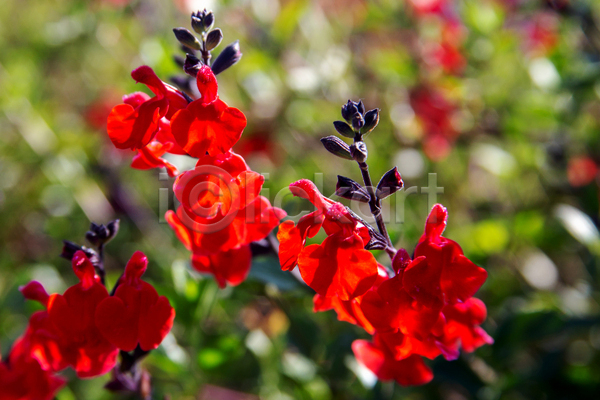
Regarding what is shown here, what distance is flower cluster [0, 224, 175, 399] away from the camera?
0.67 m

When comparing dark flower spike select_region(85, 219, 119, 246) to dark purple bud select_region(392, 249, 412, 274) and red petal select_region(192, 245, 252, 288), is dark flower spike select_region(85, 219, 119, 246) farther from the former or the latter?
dark purple bud select_region(392, 249, 412, 274)

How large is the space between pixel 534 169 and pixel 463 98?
41 cm

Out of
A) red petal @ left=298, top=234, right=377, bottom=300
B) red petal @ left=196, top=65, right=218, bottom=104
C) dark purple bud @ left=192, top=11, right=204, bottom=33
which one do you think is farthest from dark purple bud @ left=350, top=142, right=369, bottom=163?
dark purple bud @ left=192, top=11, right=204, bottom=33

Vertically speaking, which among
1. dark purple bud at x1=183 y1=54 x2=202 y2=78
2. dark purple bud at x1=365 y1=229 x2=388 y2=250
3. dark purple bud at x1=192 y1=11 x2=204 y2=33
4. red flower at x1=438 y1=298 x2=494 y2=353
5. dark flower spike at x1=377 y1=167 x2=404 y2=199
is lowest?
red flower at x1=438 y1=298 x2=494 y2=353

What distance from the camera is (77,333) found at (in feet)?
2.25

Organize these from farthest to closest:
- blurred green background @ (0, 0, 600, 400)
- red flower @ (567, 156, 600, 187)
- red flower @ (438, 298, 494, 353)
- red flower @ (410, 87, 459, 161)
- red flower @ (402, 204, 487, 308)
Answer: red flower @ (410, 87, 459, 161) → red flower @ (567, 156, 600, 187) → blurred green background @ (0, 0, 600, 400) → red flower @ (438, 298, 494, 353) → red flower @ (402, 204, 487, 308)

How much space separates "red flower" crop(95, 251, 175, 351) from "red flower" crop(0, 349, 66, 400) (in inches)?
8.8

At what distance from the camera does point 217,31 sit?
734mm

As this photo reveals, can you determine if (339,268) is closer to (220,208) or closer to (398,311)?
(398,311)

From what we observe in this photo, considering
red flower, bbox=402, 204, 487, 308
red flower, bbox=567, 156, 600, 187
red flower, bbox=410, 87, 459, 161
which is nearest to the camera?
red flower, bbox=402, 204, 487, 308

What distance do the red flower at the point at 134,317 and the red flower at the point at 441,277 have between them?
1.16ft

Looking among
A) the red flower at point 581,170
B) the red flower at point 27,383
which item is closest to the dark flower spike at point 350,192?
the red flower at point 27,383

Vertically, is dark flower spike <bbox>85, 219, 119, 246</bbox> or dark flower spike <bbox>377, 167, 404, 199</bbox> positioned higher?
dark flower spike <bbox>377, 167, 404, 199</bbox>

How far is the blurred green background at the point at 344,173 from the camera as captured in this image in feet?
3.73
